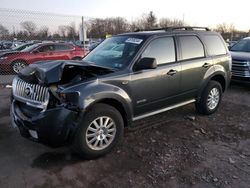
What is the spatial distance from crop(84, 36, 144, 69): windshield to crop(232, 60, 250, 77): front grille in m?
5.15

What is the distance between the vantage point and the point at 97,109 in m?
3.87

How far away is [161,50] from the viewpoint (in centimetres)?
479

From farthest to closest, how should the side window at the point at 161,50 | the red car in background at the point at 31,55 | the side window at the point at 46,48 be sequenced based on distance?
the side window at the point at 46,48 → the red car in background at the point at 31,55 → the side window at the point at 161,50

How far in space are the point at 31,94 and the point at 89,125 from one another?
95 cm

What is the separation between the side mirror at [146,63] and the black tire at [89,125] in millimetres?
802

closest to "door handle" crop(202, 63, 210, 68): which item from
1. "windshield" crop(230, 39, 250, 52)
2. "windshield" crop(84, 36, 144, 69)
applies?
"windshield" crop(84, 36, 144, 69)

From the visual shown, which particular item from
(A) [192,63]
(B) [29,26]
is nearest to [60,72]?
(A) [192,63]

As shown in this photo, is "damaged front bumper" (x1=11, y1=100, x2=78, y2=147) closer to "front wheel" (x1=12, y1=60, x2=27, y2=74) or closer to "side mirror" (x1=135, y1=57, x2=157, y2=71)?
"side mirror" (x1=135, y1=57, x2=157, y2=71)

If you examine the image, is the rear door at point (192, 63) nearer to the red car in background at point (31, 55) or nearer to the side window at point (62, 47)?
the red car in background at point (31, 55)

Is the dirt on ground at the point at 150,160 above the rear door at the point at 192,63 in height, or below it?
below

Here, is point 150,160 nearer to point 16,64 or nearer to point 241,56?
point 241,56

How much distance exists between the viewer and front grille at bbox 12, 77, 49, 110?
369 cm

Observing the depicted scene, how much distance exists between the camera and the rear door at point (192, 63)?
5129 millimetres

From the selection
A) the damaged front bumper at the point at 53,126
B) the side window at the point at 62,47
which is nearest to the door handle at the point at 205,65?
the damaged front bumper at the point at 53,126
